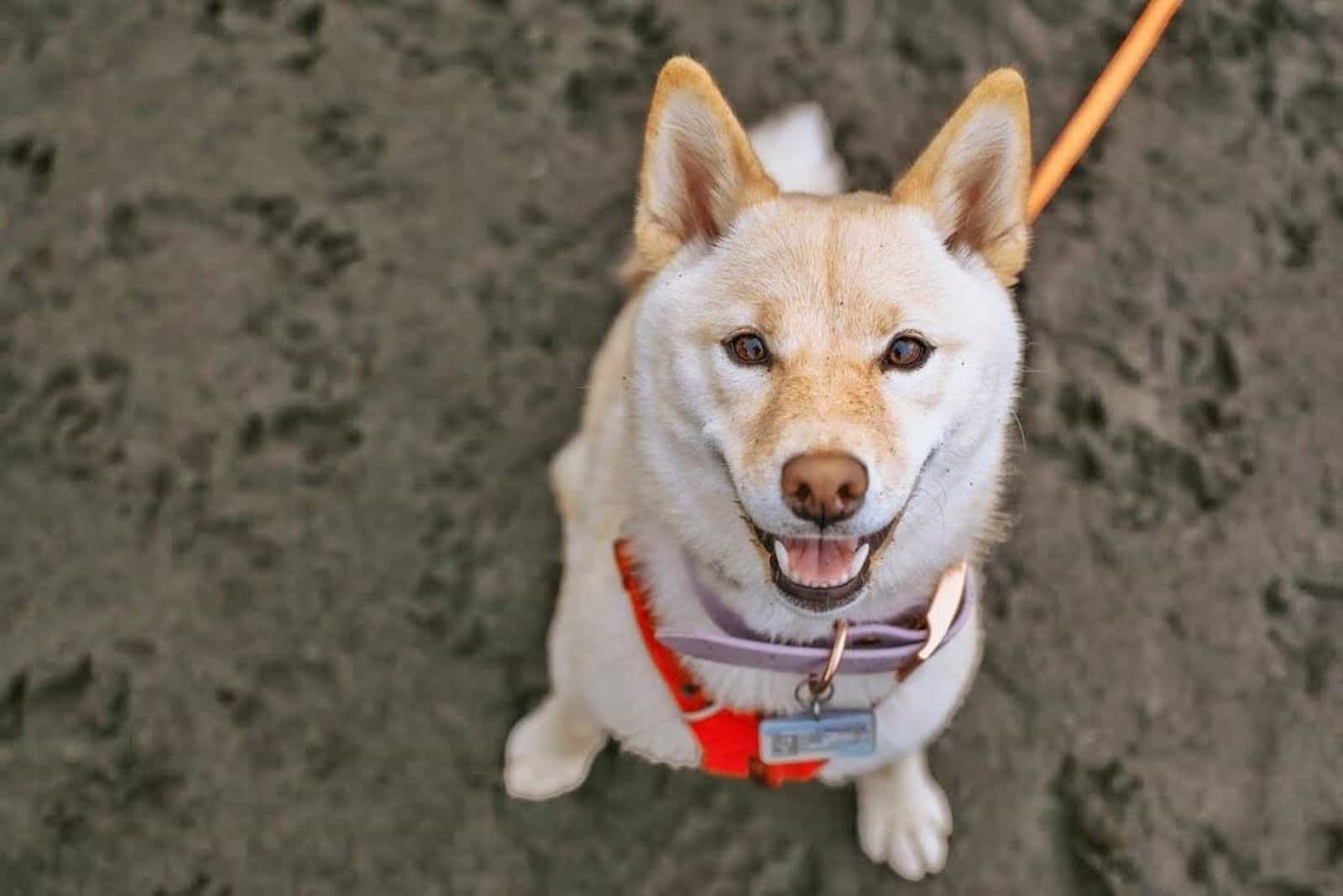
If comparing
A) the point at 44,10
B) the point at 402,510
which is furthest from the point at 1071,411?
the point at 44,10

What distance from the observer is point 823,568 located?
1477 mm

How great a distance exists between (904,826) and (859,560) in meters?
1.01

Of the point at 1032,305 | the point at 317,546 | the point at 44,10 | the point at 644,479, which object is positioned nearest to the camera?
the point at 644,479

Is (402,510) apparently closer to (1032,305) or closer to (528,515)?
(528,515)

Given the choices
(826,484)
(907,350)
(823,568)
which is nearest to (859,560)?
(823,568)

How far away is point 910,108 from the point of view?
116 inches

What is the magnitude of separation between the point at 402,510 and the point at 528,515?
11.8 inches

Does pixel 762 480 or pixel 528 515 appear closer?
pixel 762 480

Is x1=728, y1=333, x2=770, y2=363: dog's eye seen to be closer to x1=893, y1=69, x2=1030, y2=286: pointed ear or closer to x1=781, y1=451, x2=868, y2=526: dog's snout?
x1=781, y1=451, x2=868, y2=526: dog's snout

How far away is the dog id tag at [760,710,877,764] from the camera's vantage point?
5.66 ft

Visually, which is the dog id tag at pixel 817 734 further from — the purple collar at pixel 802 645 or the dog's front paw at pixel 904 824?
the dog's front paw at pixel 904 824

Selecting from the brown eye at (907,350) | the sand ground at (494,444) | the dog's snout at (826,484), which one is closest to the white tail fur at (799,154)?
the sand ground at (494,444)

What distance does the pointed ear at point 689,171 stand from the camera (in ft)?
5.08

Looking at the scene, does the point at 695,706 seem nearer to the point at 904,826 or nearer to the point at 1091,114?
the point at 904,826
